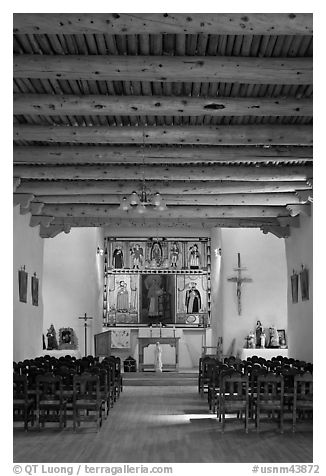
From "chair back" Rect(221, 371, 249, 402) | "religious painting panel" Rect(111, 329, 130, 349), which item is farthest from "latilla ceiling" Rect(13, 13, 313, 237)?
"religious painting panel" Rect(111, 329, 130, 349)

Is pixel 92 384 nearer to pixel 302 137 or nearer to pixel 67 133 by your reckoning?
pixel 67 133

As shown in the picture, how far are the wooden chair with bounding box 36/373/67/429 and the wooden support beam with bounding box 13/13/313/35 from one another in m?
5.65

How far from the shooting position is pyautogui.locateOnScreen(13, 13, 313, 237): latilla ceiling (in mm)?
7508

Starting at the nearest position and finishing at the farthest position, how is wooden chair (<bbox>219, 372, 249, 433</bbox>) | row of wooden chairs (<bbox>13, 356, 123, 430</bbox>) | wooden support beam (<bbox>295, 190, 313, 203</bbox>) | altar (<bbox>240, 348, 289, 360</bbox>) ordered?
row of wooden chairs (<bbox>13, 356, 123, 430</bbox>) → wooden chair (<bbox>219, 372, 249, 433</bbox>) → wooden support beam (<bbox>295, 190, 313, 203</bbox>) → altar (<bbox>240, 348, 289, 360</bbox>)

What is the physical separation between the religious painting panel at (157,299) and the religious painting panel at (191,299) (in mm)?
216

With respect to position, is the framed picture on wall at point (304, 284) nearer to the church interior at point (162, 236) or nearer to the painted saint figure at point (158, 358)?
the church interior at point (162, 236)

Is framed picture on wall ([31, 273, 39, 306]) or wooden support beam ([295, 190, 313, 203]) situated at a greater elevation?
wooden support beam ([295, 190, 313, 203])

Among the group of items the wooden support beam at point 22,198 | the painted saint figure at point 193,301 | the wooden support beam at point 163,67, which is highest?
the wooden support beam at point 163,67

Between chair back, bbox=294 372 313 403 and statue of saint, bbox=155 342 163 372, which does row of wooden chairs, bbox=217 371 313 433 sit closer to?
chair back, bbox=294 372 313 403

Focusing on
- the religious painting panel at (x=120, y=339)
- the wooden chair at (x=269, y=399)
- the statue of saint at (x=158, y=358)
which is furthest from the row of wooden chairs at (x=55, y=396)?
the religious painting panel at (x=120, y=339)

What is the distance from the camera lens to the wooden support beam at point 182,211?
1803 centimetres
